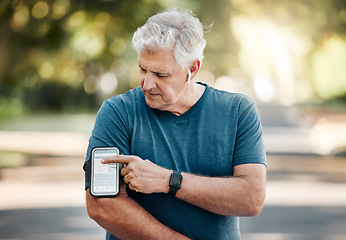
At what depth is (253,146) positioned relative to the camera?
242cm

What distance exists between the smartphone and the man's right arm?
30 millimetres

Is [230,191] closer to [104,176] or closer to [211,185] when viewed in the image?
[211,185]

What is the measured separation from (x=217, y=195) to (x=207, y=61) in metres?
32.6

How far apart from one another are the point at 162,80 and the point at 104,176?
47 cm

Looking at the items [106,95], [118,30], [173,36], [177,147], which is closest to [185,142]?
[177,147]

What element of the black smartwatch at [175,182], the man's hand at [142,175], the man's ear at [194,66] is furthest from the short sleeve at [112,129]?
the man's ear at [194,66]

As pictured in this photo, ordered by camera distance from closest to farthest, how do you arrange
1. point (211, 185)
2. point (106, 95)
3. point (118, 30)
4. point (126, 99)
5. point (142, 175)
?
point (142, 175)
point (211, 185)
point (126, 99)
point (118, 30)
point (106, 95)

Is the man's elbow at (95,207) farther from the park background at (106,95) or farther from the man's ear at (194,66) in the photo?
the park background at (106,95)

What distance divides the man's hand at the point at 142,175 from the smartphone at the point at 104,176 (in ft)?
0.11

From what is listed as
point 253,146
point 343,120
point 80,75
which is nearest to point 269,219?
point 253,146

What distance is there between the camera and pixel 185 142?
2387 millimetres

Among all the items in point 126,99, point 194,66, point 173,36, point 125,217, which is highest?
point 173,36

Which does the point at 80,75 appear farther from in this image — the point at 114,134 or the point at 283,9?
the point at 114,134

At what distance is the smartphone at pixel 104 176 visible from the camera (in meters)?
2.25
